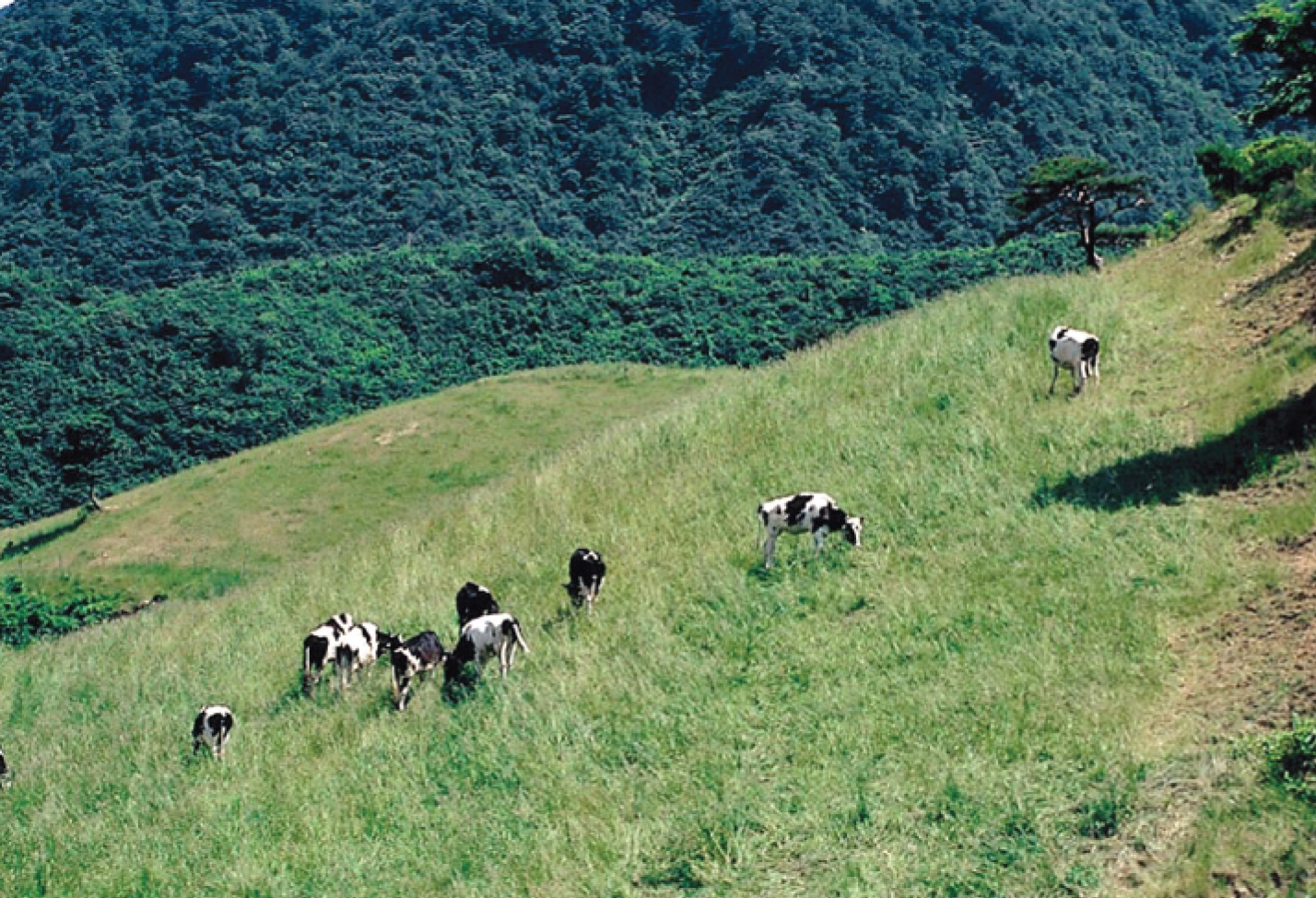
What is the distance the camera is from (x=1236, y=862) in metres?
8.07

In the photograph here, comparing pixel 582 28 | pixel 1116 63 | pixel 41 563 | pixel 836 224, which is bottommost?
pixel 41 563

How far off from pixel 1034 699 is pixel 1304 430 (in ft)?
19.2

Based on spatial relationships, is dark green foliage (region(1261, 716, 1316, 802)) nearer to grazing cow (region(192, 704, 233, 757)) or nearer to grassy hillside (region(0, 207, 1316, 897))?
grassy hillside (region(0, 207, 1316, 897))

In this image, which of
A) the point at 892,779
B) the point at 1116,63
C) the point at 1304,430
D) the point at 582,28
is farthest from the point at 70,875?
the point at 582,28

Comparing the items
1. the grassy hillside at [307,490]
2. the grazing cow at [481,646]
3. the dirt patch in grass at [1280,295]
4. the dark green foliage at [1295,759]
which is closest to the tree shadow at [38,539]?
the grassy hillside at [307,490]

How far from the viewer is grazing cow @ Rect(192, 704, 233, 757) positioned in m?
15.2

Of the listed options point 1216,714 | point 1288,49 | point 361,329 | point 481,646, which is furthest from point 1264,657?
point 361,329

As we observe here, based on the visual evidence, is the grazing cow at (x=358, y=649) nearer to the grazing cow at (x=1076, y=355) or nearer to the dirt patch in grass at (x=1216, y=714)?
the dirt patch in grass at (x=1216, y=714)

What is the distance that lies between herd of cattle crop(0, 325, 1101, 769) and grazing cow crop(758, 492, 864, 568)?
0.04 ft

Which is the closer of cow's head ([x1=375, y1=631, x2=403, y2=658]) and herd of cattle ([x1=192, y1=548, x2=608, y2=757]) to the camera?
herd of cattle ([x1=192, y1=548, x2=608, y2=757])

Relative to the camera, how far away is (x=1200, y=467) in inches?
588

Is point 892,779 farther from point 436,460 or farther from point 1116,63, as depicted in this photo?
point 1116,63

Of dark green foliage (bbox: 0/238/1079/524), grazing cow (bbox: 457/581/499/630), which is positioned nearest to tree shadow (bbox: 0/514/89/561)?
dark green foliage (bbox: 0/238/1079/524)

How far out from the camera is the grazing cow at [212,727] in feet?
50.0
